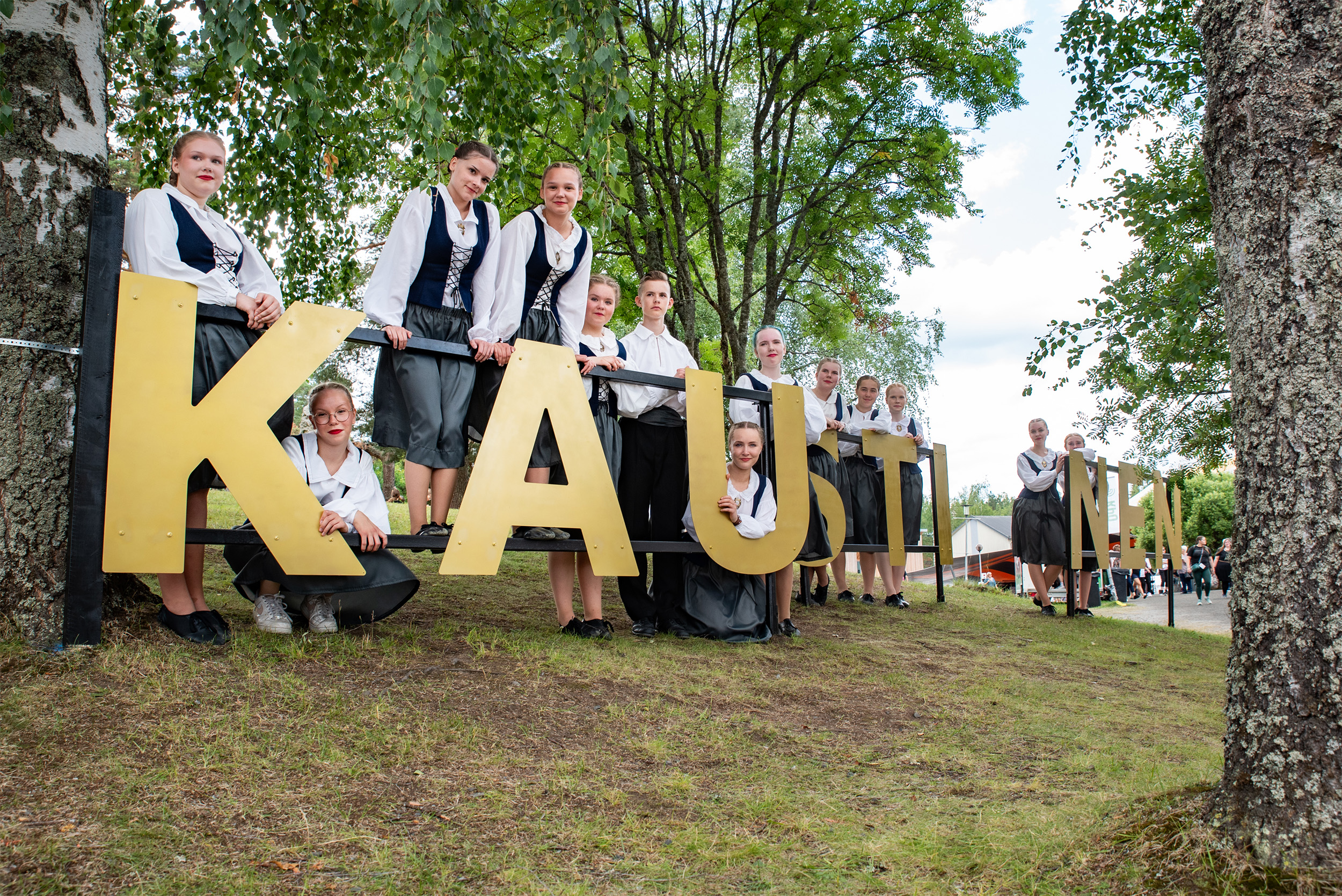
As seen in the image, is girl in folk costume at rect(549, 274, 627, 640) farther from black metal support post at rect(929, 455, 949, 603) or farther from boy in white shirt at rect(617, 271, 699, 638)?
black metal support post at rect(929, 455, 949, 603)

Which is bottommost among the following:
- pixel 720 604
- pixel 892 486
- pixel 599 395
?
pixel 720 604

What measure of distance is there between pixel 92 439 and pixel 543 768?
6.83 feet

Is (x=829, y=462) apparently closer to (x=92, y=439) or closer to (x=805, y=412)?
(x=805, y=412)

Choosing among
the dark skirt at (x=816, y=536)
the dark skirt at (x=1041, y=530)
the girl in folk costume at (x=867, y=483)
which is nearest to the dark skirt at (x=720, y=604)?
the dark skirt at (x=816, y=536)

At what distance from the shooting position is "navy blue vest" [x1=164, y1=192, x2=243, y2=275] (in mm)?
3738

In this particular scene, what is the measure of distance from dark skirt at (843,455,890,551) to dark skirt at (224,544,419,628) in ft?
15.7

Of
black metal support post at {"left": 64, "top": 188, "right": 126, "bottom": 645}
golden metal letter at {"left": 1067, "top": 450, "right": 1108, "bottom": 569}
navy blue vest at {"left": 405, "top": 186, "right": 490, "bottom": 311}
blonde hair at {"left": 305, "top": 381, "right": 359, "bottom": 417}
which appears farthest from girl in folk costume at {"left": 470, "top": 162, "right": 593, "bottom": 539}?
golden metal letter at {"left": 1067, "top": 450, "right": 1108, "bottom": 569}

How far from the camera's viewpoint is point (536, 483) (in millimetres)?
4535

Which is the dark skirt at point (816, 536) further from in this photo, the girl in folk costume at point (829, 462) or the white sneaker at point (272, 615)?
the white sneaker at point (272, 615)

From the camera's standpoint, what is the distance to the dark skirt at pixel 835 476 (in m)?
6.88

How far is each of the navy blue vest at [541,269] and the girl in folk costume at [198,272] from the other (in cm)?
132

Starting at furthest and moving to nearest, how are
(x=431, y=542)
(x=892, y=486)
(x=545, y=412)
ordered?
(x=892, y=486)
(x=545, y=412)
(x=431, y=542)

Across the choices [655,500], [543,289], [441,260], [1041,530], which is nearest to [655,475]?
[655,500]

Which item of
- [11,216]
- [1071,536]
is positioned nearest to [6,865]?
[11,216]
